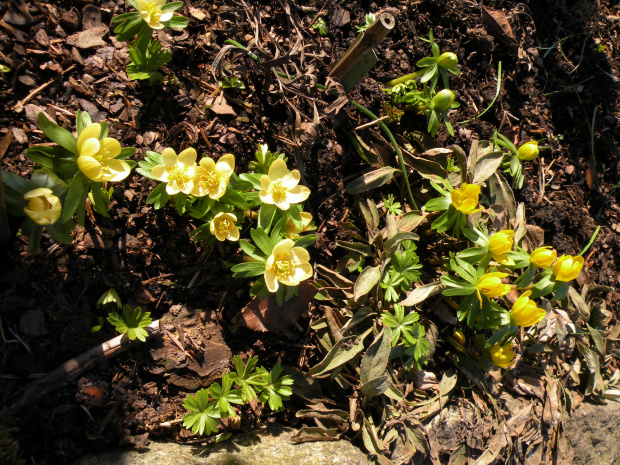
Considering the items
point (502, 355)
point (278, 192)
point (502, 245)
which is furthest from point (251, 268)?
point (502, 355)

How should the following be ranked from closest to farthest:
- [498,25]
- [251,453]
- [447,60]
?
[251,453] → [447,60] → [498,25]

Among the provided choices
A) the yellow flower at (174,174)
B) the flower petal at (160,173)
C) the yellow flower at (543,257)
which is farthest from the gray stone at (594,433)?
the flower petal at (160,173)

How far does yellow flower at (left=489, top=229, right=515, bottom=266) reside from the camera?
249cm

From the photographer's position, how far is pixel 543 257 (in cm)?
258

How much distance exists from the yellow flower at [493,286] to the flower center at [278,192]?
121 cm

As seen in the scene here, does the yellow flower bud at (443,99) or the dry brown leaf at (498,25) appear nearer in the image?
the yellow flower bud at (443,99)

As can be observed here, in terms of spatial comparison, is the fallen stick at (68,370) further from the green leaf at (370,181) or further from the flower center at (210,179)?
the green leaf at (370,181)

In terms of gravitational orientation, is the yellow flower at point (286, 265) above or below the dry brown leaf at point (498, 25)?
below

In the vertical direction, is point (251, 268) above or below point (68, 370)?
above

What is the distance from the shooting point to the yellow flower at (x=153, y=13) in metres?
2.18

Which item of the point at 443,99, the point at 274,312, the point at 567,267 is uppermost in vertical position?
the point at 443,99

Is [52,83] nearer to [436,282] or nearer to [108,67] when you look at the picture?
[108,67]

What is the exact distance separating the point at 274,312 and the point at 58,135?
4.62 ft

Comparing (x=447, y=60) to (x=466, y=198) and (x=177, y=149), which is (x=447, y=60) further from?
(x=177, y=149)
